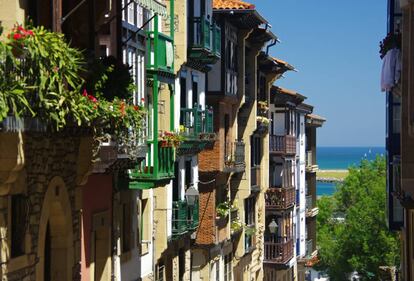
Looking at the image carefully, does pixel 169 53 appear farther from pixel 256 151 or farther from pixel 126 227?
pixel 256 151

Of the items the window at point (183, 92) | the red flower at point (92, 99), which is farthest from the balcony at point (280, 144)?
the red flower at point (92, 99)

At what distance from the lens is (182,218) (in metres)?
34.8

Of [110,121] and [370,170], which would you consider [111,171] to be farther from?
[370,170]

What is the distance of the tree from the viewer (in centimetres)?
6588

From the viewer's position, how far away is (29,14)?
16562 mm

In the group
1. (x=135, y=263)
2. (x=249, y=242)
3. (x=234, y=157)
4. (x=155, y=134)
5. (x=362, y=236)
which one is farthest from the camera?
(x=362, y=236)

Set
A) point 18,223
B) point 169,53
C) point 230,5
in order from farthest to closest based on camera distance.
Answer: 1. point 230,5
2. point 169,53
3. point 18,223

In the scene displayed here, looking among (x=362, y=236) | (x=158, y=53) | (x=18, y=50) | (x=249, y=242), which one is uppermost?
(x=158, y=53)

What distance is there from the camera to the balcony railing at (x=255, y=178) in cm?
4969

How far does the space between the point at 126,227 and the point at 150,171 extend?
6.54 ft

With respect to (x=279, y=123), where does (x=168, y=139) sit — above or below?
below

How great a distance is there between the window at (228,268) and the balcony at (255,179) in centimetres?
419

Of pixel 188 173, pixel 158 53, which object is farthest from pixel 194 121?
pixel 158 53

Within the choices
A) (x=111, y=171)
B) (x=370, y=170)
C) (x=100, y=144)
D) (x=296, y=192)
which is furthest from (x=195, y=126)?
(x=370, y=170)
